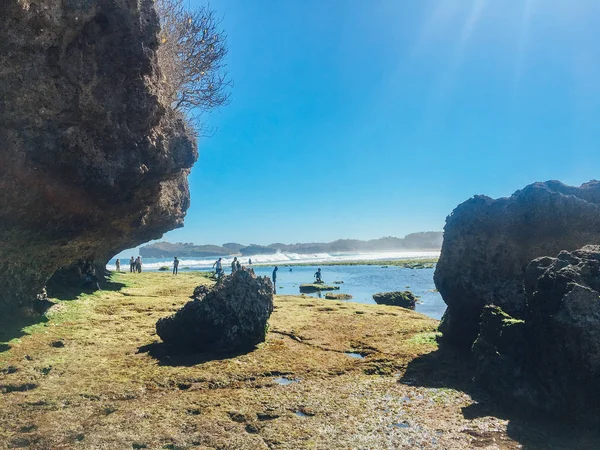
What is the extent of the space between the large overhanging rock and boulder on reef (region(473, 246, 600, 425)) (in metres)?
12.0

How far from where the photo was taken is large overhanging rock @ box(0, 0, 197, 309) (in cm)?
1007

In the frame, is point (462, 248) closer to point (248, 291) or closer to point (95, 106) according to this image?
point (248, 291)

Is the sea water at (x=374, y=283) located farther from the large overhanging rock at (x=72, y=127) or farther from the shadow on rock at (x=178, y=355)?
the large overhanging rock at (x=72, y=127)

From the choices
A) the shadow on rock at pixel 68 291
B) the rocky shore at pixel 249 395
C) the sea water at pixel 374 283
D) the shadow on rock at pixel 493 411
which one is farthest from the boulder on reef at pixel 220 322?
the sea water at pixel 374 283

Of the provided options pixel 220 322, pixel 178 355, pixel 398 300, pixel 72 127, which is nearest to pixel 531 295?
pixel 220 322

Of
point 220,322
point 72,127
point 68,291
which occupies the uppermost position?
point 72,127

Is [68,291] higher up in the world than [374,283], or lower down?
higher up

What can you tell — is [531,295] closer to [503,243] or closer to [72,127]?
[503,243]

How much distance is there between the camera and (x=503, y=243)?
14.1m

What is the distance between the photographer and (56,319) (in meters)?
15.6

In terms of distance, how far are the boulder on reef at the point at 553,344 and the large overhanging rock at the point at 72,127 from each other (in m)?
12.0

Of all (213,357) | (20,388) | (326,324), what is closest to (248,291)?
(213,357)

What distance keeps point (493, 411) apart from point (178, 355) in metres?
8.96

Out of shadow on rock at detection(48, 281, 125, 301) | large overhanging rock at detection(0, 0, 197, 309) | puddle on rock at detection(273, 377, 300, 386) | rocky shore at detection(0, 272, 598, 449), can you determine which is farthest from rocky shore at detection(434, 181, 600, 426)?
shadow on rock at detection(48, 281, 125, 301)
